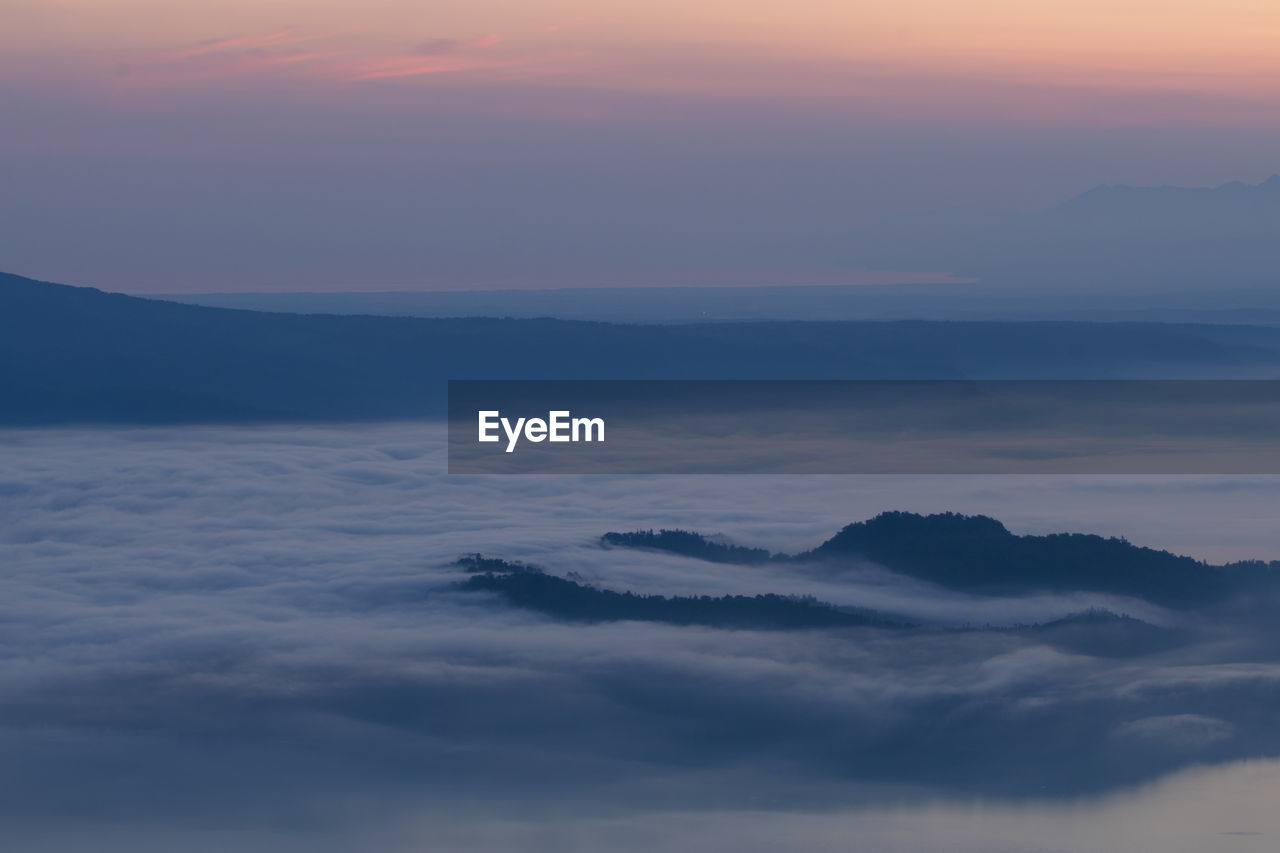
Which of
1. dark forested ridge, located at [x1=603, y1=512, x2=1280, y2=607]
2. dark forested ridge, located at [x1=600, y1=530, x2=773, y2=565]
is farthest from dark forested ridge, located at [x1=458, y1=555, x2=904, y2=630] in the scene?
dark forested ridge, located at [x1=600, y1=530, x2=773, y2=565]

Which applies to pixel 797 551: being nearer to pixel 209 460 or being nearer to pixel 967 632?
pixel 967 632

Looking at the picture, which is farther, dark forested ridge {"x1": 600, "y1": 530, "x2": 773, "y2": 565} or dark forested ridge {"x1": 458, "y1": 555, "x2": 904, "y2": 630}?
dark forested ridge {"x1": 600, "y1": 530, "x2": 773, "y2": 565}

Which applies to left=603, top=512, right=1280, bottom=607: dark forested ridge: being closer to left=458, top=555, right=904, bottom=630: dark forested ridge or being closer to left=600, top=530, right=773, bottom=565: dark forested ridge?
→ left=458, top=555, right=904, bottom=630: dark forested ridge

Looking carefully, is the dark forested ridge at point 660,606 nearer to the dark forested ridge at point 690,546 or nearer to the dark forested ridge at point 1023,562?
the dark forested ridge at point 1023,562

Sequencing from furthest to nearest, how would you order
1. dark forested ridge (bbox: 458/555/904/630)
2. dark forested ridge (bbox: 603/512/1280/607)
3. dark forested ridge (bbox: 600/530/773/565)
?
dark forested ridge (bbox: 600/530/773/565)
dark forested ridge (bbox: 603/512/1280/607)
dark forested ridge (bbox: 458/555/904/630)

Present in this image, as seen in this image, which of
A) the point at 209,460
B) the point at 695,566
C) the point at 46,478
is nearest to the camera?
the point at 695,566

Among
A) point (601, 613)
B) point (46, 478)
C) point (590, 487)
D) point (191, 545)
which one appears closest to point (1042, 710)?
point (601, 613)

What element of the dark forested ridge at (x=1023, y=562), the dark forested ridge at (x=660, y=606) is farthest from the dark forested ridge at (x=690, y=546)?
the dark forested ridge at (x=660, y=606)

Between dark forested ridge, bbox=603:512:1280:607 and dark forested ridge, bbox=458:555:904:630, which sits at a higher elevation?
dark forested ridge, bbox=603:512:1280:607

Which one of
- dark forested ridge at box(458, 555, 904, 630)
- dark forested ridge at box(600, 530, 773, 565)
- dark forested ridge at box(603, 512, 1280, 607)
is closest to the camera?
dark forested ridge at box(458, 555, 904, 630)
